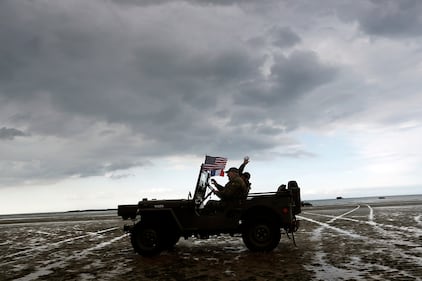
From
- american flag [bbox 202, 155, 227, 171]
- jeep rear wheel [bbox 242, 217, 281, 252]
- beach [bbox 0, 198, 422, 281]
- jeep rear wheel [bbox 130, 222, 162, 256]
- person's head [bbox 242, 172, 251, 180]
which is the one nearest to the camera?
beach [bbox 0, 198, 422, 281]

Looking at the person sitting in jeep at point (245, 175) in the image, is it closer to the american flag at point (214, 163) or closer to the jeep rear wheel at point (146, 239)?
the american flag at point (214, 163)

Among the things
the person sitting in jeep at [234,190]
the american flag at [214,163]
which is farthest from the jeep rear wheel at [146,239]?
the american flag at [214,163]

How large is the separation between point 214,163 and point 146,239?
112 inches

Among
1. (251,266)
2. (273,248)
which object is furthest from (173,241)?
(251,266)

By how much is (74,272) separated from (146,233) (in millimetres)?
2363

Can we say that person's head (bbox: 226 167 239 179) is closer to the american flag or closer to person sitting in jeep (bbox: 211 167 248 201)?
person sitting in jeep (bbox: 211 167 248 201)

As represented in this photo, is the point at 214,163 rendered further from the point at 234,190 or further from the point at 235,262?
the point at 235,262

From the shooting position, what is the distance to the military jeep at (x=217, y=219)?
974 cm

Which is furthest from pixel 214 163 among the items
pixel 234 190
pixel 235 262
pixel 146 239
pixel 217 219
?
pixel 235 262

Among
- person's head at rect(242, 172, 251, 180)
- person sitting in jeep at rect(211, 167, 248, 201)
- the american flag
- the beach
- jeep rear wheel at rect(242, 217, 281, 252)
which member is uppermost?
the american flag

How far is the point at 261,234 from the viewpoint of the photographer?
9742mm

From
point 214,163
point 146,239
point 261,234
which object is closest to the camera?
point 261,234

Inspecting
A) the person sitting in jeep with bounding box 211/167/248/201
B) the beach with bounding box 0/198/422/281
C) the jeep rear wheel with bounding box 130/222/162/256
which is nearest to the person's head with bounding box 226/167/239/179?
the person sitting in jeep with bounding box 211/167/248/201

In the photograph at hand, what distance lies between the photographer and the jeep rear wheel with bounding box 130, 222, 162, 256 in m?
9.91
